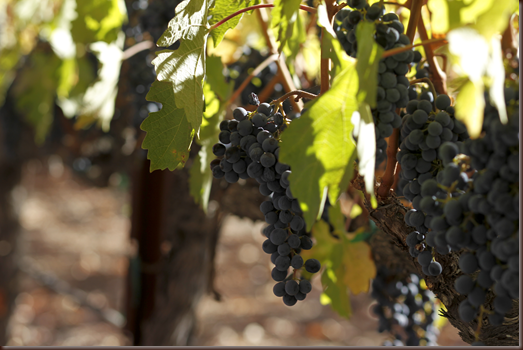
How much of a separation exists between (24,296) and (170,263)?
2490 millimetres

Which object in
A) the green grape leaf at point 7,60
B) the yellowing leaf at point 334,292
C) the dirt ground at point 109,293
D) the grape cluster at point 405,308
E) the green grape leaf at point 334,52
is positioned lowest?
the dirt ground at point 109,293

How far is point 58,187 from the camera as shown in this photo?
5.29 meters

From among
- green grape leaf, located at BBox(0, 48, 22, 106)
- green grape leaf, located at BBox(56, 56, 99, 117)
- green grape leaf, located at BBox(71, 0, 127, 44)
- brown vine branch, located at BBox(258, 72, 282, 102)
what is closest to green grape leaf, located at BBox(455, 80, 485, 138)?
brown vine branch, located at BBox(258, 72, 282, 102)

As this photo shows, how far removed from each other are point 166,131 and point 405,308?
2.12 ft

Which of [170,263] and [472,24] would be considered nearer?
[472,24]

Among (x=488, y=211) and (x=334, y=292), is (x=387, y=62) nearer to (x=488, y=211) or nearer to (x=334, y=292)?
(x=488, y=211)

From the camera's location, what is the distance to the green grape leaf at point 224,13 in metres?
0.52

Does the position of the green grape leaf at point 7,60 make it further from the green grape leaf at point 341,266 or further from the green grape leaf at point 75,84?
the green grape leaf at point 341,266

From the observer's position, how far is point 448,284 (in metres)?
0.48

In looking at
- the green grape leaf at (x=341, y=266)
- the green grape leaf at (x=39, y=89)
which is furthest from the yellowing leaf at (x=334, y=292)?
the green grape leaf at (x=39, y=89)

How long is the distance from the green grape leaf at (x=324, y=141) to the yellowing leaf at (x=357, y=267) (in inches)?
14.2

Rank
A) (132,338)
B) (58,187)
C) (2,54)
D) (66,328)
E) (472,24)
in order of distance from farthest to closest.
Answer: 1. (58,187)
2. (66,328)
3. (2,54)
4. (132,338)
5. (472,24)

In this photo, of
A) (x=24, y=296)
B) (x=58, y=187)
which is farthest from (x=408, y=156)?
(x=58, y=187)

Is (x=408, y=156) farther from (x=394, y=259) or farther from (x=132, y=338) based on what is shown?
(x=132, y=338)
